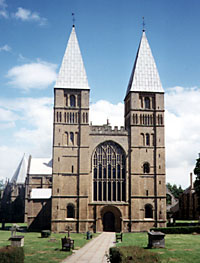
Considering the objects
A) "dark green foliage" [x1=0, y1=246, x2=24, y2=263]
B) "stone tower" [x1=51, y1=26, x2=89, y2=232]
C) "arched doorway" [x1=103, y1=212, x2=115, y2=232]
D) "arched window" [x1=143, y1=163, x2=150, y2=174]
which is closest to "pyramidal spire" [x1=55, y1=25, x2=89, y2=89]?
"stone tower" [x1=51, y1=26, x2=89, y2=232]

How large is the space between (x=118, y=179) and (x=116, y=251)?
3488 cm

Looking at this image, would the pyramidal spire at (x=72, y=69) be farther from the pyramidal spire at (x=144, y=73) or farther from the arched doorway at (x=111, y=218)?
the arched doorway at (x=111, y=218)

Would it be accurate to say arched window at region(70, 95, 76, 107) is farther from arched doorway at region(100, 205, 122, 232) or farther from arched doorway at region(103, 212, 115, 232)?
arched doorway at region(103, 212, 115, 232)

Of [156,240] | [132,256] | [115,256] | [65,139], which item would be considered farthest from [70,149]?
[132,256]

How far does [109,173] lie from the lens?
2094 inches

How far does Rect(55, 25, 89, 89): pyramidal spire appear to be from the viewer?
54.7 metres

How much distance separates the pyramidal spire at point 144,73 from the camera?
55.8 meters

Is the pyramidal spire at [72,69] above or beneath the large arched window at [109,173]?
above

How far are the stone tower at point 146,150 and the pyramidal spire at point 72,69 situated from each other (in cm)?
791

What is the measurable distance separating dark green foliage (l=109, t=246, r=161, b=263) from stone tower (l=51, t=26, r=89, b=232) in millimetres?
33316

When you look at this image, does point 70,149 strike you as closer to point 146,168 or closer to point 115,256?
point 146,168

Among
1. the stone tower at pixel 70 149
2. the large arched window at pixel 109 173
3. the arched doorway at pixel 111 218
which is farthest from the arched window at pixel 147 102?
the arched doorway at pixel 111 218

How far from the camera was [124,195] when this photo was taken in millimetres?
52844

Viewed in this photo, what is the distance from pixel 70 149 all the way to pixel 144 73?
56.5 feet
